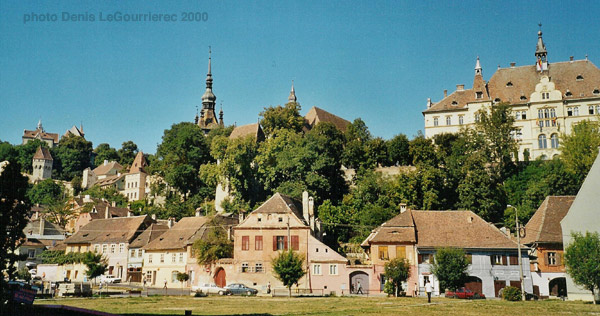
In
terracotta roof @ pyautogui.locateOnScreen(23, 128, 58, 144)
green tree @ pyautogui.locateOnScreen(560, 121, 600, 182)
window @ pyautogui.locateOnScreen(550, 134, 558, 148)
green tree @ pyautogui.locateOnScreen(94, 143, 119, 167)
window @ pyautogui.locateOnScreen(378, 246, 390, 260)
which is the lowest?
window @ pyautogui.locateOnScreen(378, 246, 390, 260)

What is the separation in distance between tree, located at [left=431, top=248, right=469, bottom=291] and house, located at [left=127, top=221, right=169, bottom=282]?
111ft

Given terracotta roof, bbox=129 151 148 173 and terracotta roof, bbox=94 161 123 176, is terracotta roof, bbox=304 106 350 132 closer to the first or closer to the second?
terracotta roof, bbox=129 151 148 173

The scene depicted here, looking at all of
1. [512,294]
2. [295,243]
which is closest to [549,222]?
[512,294]

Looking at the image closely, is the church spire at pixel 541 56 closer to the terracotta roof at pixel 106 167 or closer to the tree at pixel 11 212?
the tree at pixel 11 212

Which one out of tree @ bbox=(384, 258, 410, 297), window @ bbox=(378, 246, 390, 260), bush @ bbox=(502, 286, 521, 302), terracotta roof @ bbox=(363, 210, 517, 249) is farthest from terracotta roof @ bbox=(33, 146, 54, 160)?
bush @ bbox=(502, 286, 521, 302)

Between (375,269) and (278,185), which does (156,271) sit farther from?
(375,269)

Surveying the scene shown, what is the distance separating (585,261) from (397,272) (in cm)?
1373

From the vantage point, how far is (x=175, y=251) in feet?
197

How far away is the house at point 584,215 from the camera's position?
4359cm

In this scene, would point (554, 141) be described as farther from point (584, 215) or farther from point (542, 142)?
point (584, 215)

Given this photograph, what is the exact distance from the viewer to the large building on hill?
261ft

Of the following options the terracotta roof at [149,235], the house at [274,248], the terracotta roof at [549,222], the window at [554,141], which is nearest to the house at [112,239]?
the terracotta roof at [149,235]

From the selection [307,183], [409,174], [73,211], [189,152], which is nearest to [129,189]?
[73,211]

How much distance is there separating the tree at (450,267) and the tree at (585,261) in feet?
27.3
